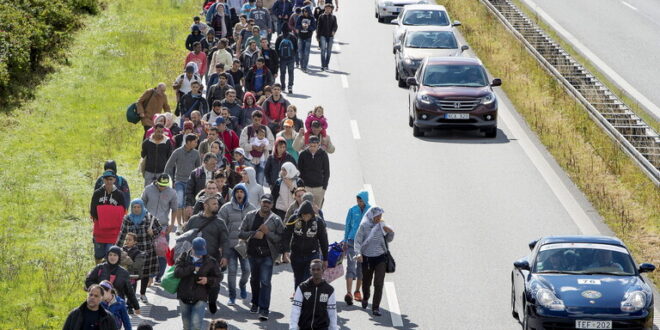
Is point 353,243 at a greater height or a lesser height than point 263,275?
greater

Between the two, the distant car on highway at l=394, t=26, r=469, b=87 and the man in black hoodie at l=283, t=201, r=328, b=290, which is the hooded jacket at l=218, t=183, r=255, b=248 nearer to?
the man in black hoodie at l=283, t=201, r=328, b=290

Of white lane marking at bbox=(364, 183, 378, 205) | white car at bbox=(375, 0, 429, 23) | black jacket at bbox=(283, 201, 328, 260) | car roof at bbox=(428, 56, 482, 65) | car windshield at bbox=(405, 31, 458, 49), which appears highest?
black jacket at bbox=(283, 201, 328, 260)

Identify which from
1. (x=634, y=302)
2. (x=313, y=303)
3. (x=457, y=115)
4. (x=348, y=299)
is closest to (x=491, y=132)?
(x=457, y=115)

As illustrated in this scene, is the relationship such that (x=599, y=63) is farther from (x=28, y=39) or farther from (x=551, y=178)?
(x=28, y=39)

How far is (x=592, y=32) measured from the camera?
44.0m

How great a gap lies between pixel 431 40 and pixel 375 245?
1814 centimetres

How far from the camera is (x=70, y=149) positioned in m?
28.2

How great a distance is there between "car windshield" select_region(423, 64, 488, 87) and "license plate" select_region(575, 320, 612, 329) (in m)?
14.3

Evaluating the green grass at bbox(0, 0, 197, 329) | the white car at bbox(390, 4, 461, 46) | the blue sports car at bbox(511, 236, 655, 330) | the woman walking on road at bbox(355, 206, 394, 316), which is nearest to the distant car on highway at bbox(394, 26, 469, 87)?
the white car at bbox(390, 4, 461, 46)

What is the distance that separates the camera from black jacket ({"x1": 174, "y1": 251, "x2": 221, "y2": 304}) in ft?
49.8

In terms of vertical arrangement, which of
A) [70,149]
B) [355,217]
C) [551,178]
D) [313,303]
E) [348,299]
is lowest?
[70,149]

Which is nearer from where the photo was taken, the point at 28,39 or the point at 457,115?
the point at 457,115

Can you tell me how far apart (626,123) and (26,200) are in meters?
13.0

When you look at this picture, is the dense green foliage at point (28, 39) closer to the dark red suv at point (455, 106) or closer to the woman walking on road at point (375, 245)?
the dark red suv at point (455, 106)
